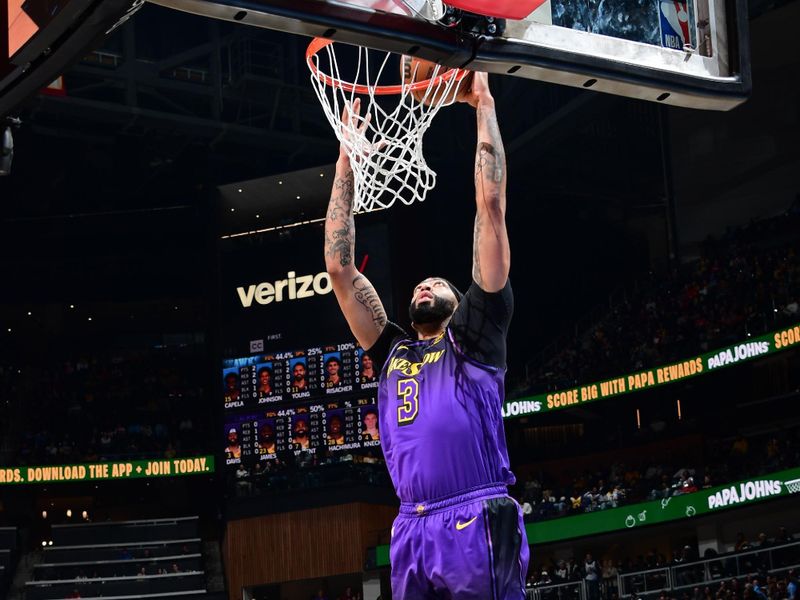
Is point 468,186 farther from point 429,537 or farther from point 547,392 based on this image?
point 429,537

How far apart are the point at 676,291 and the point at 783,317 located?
16.0 feet

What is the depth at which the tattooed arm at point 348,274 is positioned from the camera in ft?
17.4

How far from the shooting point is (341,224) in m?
5.50

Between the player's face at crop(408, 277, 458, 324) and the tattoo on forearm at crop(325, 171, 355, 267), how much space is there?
0.54m

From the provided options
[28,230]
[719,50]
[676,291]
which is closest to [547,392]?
[676,291]

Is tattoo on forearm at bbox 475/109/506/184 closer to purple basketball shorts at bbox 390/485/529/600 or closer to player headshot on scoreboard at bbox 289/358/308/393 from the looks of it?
purple basketball shorts at bbox 390/485/529/600

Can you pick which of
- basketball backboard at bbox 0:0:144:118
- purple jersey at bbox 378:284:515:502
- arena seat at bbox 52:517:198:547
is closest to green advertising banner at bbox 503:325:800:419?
arena seat at bbox 52:517:198:547

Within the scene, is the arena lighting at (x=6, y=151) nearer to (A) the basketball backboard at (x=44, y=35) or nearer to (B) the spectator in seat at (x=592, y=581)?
(A) the basketball backboard at (x=44, y=35)

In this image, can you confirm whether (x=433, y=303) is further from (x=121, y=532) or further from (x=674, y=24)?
(x=121, y=532)

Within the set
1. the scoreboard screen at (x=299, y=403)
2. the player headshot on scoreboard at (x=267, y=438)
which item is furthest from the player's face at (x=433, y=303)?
the player headshot on scoreboard at (x=267, y=438)

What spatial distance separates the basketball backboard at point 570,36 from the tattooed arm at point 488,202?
0.20 metres

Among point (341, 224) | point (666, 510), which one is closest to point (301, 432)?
point (666, 510)

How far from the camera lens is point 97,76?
25359 mm

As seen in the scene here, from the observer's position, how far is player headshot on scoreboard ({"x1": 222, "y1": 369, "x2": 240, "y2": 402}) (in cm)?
2633
